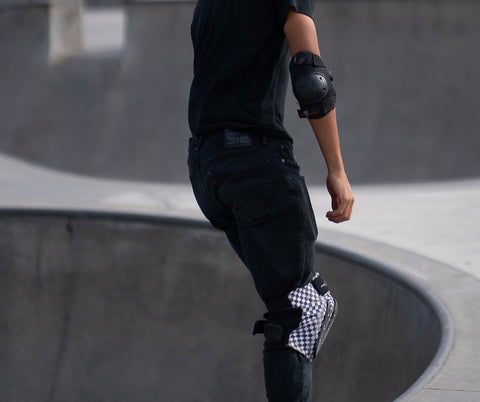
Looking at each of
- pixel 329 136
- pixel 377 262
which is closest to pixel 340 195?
pixel 329 136

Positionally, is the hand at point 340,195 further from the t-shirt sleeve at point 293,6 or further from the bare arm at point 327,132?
the t-shirt sleeve at point 293,6

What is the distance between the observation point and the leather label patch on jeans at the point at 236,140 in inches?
83.8

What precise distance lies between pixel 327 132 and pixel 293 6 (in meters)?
0.39

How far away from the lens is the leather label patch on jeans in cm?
213

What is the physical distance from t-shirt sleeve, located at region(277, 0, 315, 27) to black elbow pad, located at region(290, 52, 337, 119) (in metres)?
0.12

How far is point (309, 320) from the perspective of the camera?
2170mm

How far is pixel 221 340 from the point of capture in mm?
3770

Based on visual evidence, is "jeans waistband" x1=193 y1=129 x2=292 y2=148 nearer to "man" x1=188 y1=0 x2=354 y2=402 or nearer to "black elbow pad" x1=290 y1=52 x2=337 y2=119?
"man" x1=188 y1=0 x2=354 y2=402

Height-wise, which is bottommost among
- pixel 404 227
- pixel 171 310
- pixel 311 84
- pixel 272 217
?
pixel 171 310

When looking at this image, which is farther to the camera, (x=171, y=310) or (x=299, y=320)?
(x=171, y=310)

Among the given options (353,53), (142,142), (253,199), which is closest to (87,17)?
(142,142)

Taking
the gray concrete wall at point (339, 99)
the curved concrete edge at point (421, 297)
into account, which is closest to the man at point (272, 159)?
the curved concrete edge at point (421, 297)

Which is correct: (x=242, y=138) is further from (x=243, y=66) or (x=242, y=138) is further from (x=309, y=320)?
(x=309, y=320)

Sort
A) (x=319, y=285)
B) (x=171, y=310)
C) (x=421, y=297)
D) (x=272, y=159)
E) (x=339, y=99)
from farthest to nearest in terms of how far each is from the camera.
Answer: (x=339, y=99) < (x=171, y=310) < (x=421, y=297) < (x=319, y=285) < (x=272, y=159)
